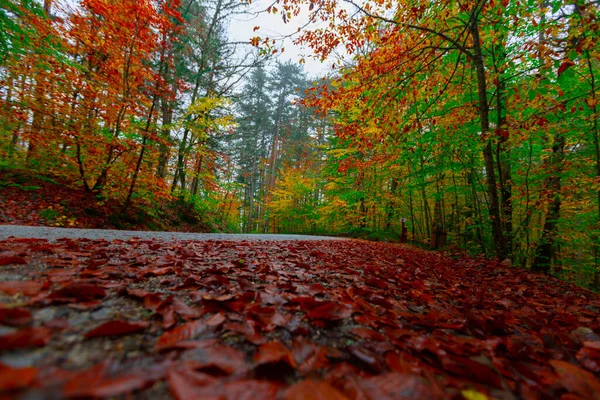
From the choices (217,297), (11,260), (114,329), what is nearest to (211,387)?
(114,329)

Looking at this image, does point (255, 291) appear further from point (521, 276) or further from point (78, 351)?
point (521, 276)

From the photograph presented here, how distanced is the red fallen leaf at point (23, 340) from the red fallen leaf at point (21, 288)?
0.41 metres

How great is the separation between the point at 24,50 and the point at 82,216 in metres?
3.69

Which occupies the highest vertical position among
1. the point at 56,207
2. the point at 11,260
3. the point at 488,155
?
the point at 488,155

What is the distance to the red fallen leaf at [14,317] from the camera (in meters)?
0.66

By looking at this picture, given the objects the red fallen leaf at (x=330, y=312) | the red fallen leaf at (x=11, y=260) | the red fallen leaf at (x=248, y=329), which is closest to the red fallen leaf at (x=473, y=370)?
the red fallen leaf at (x=330, y=312)

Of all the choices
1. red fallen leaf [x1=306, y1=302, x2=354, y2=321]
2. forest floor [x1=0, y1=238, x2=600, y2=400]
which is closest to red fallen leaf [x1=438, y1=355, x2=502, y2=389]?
forest floor [x1=0, y1=238, x2=600, y2=400]

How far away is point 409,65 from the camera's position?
3639 mm

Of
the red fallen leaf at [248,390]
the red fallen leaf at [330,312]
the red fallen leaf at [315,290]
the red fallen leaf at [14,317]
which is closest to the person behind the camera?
the red fallen leaf at [248,390]

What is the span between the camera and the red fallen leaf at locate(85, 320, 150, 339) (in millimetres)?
689

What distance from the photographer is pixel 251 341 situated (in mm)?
809

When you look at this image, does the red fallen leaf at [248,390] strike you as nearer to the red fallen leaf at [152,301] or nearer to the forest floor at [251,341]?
the forest floor at [251,341]

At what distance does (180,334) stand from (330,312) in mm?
619

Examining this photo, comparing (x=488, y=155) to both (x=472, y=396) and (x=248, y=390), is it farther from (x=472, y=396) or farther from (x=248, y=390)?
(x=248, y=390)
